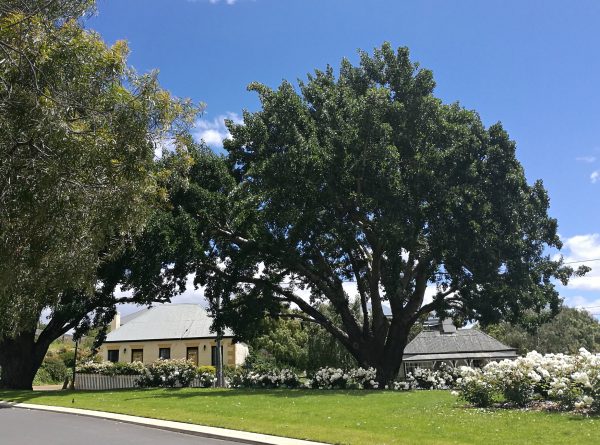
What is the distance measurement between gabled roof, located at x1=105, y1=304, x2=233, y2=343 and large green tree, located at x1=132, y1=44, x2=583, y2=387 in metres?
18.5

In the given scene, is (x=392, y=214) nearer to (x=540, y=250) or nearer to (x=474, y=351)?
(x=540, y=250)

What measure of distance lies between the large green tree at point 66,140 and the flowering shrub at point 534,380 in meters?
10.3

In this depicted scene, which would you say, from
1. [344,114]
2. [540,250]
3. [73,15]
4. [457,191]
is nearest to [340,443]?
[73,15]

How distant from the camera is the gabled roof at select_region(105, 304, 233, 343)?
45781mm

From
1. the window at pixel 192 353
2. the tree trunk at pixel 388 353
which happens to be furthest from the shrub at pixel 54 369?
the tree trunk at pixel 388 353

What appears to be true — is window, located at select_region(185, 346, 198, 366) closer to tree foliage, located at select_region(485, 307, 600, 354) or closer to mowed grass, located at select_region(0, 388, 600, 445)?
mowed grass, located at select_region(0, 388, 600, 445)

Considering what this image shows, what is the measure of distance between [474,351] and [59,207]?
39.4 meters

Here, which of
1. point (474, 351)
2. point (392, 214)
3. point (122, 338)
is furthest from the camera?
point (122, 338)

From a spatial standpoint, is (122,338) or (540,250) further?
(122,338)

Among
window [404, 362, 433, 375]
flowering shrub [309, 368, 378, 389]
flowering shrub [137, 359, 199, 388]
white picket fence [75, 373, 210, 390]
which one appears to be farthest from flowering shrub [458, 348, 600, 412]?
window [404, 362, 433, 375]

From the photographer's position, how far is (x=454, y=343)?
44.1 m

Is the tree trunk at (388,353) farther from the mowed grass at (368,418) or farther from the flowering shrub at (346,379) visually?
the mowed grass at (368,418)

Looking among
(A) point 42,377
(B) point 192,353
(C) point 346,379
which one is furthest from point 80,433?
(A) point 42,377

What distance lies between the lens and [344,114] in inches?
971
